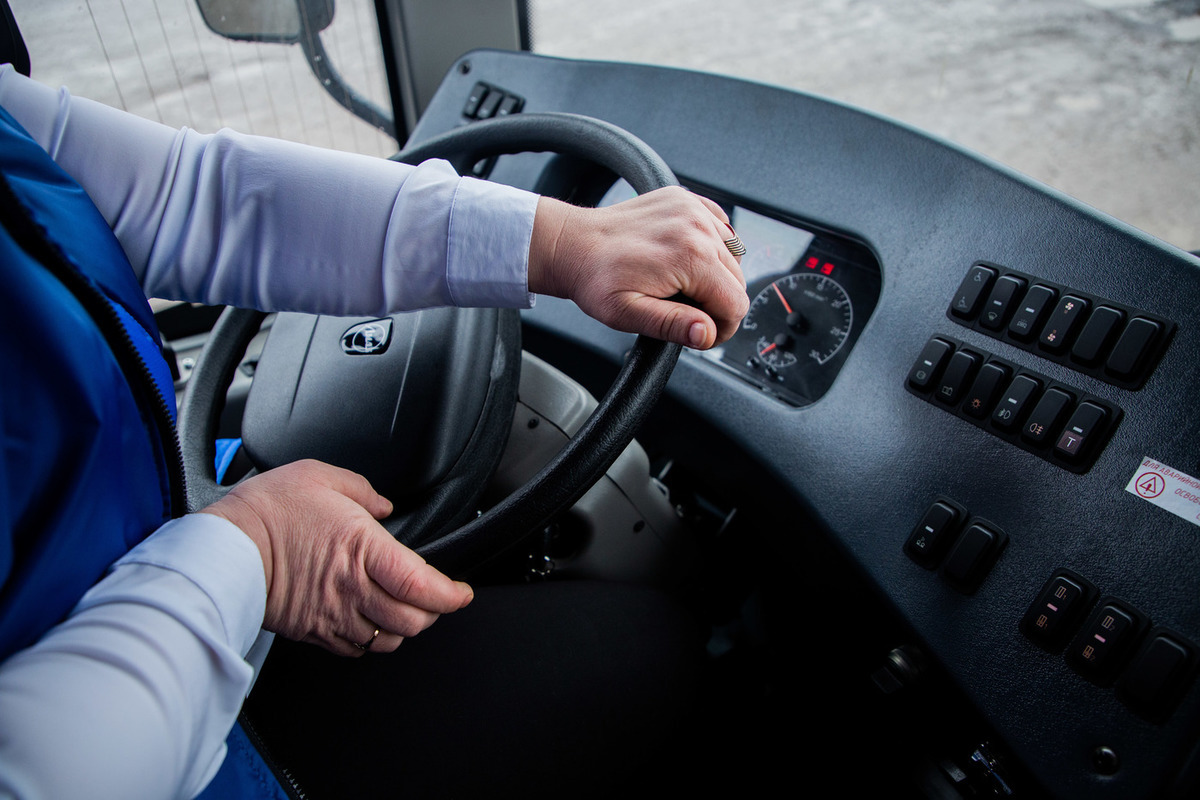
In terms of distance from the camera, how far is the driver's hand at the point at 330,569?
19.9 inches

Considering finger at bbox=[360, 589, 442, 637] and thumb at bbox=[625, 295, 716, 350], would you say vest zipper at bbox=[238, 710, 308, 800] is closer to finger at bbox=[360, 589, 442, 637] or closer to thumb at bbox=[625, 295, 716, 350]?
finger at bbox=[360, 589, 442, 637]

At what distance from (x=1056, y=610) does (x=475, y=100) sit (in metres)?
0.99

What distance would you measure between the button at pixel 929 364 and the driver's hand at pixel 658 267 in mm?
209

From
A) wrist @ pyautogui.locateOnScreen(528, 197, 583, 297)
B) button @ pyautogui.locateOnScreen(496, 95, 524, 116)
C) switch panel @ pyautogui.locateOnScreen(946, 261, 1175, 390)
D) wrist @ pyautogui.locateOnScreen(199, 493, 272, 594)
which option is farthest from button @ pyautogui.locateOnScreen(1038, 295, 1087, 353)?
button @ pyautogui.locateOnScreen(496, 95, 524, 116)

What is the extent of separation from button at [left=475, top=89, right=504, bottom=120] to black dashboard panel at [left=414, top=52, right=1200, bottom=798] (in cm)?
33

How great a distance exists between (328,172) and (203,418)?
30 cm

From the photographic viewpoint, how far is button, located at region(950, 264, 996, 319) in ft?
2.19

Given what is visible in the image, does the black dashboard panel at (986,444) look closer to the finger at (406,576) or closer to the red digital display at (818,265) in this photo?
the red digital display at (818,265)

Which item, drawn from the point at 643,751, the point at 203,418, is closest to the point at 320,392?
the point at 203,418

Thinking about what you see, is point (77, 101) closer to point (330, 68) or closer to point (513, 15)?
point (330, 68)

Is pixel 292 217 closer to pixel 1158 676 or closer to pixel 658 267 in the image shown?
pixel 658 267

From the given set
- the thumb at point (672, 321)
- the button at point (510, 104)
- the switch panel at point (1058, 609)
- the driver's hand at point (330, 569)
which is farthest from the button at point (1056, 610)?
the button at point (510, 104)

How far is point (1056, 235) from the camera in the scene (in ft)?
2.10

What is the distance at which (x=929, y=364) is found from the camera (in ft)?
2.25
